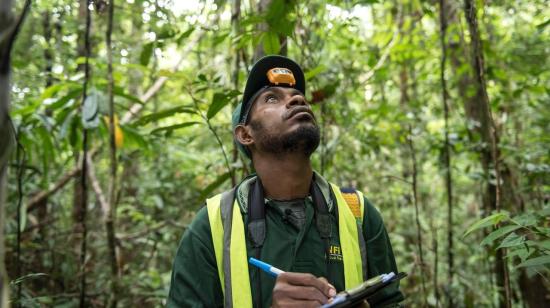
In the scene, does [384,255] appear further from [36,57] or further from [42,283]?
[36,57]

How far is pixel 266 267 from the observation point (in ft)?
5.38

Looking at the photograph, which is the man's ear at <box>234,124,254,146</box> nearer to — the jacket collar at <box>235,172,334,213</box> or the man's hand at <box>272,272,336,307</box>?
the jacket collar at <box>235,172,334,213</box>

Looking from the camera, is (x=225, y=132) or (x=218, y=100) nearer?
(x=218, y=100)

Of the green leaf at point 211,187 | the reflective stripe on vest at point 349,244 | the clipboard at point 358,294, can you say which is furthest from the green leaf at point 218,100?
the clipboard at point 358,294

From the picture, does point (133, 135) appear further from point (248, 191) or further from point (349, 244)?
point (349, 244)

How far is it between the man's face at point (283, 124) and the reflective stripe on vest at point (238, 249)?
12.1 inches

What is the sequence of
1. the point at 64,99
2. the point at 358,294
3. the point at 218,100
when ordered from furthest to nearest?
the point at 64,99 → the point at 218,100 → the point at 358,294

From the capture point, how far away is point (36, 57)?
4727mm

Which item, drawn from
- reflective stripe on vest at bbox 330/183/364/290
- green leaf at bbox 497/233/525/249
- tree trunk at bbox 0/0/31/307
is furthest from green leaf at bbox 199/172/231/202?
tree trunk at bbox 0/0/31/307

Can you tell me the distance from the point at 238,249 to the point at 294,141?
0.56m

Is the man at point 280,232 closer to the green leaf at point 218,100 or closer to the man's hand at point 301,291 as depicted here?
the man's hand at point 301,291

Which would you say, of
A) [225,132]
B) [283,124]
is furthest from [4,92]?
[225,132]

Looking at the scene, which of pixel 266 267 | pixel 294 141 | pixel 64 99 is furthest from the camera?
pixel 64 99

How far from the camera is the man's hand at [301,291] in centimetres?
150
